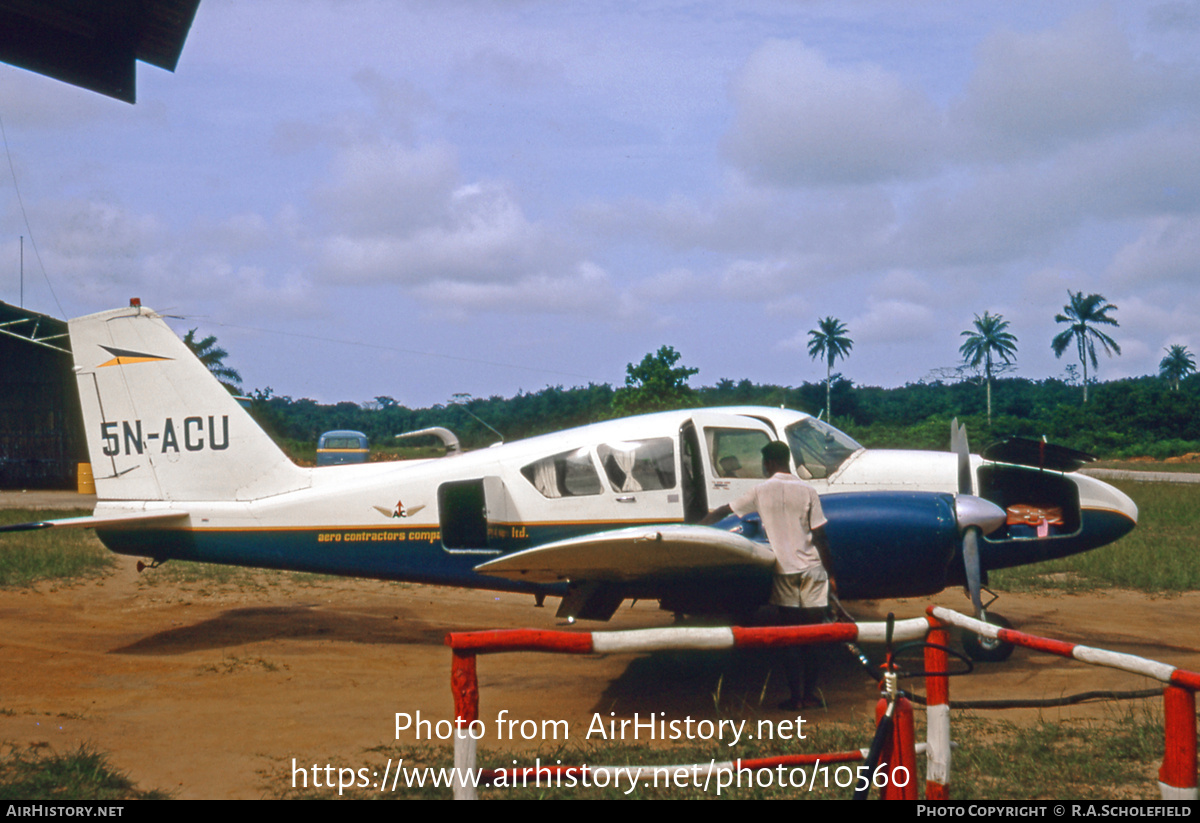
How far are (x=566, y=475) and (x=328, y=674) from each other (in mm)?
2685

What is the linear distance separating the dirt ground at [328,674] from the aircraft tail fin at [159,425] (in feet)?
5.22

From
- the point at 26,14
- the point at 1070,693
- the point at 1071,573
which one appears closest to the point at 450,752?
the point at 1070,693

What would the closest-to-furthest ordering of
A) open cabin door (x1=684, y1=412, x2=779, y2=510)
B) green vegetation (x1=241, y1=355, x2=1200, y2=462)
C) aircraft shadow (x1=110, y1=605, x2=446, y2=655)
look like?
1. open cabin door (x1=684, y1=412, x2=779, y2=510)
2. aircraft shadow (x1=110, y1=605, x2=446, y2=655)
3. green vegetation (x1=241, y1=355, x2=1200, y2=462)

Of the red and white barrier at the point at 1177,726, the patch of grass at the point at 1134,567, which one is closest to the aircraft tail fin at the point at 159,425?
the red and white barrier at the point at 1177,726

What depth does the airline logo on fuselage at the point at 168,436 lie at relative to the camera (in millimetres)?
8344

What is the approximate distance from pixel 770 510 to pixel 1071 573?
8.28m

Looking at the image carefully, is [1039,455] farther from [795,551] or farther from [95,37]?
[95,37]

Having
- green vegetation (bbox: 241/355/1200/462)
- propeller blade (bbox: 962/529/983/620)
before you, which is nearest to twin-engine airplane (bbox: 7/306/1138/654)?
propeller blade (bbox: 962/529/983/620)

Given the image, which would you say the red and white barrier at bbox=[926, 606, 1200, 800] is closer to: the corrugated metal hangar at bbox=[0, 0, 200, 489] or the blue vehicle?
the corrugated metal hangar at bbox=[0, 0, 200, 489]

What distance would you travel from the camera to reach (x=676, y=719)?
575 cm

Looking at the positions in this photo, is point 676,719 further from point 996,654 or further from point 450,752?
point 996,654

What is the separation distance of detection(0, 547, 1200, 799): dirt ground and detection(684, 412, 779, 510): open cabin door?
5.17 ft

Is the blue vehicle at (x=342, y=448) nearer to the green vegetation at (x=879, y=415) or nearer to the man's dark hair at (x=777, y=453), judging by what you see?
the green vegetation at (x=879, y=415)

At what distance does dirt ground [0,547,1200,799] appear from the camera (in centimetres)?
527
